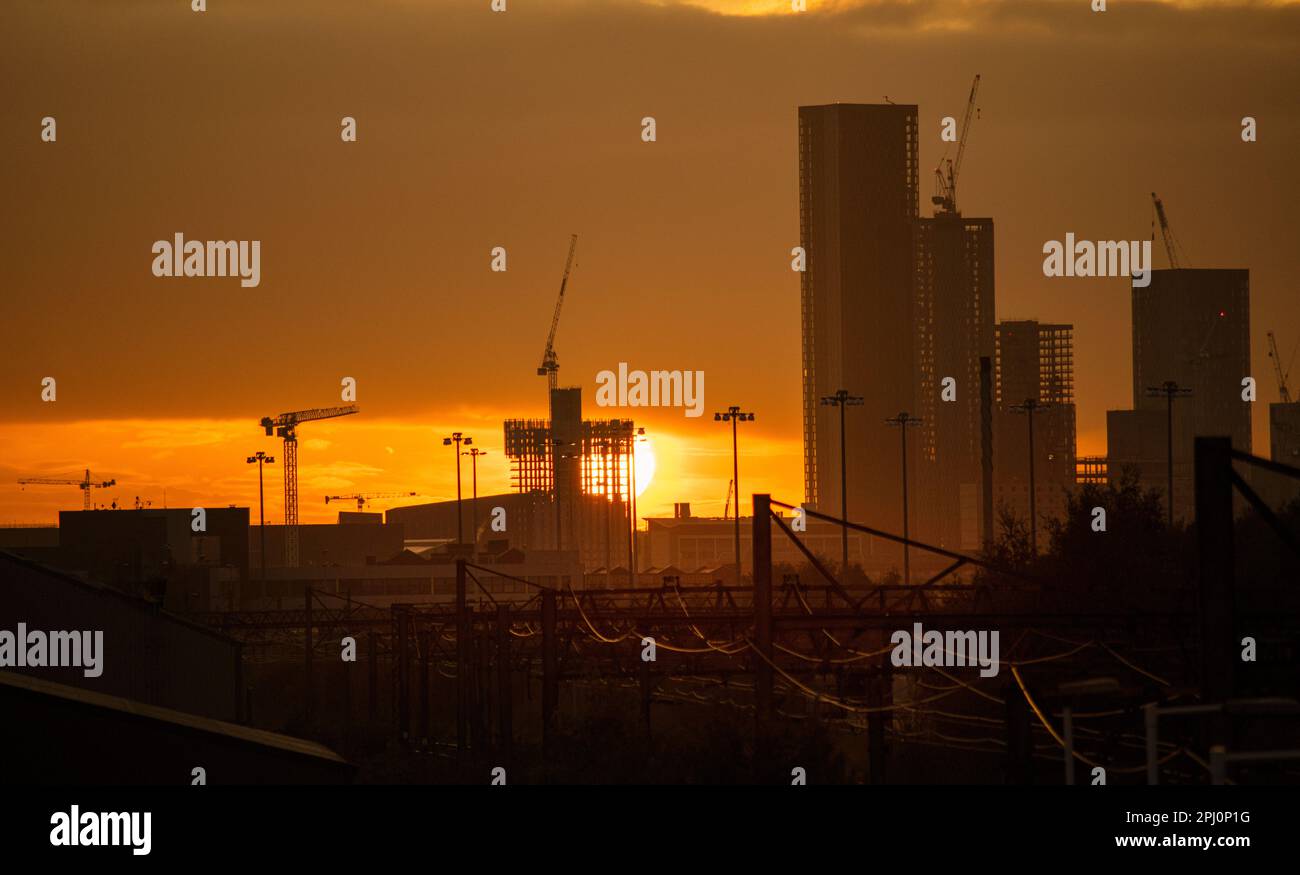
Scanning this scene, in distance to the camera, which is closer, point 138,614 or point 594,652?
point 138,614

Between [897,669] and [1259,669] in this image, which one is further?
[897,669]

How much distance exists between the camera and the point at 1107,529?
6994cm

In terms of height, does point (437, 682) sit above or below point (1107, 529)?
below

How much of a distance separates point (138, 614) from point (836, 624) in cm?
1867

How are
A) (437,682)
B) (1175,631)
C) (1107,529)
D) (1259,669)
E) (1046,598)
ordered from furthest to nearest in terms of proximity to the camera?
1. (437,682)
2. (1107,529)
3. (1046,598)
4. (1175,631)
5. (1259,669)
